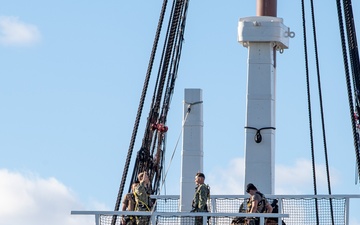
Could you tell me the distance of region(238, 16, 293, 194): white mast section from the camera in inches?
1703

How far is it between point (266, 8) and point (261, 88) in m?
2.25

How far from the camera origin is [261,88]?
43781 millimetres

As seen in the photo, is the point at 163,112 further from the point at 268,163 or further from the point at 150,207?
the point at 150,207

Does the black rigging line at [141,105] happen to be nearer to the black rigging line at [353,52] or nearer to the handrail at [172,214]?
the black rigging line at [353,52]

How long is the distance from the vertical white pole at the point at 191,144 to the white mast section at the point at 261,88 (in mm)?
2641

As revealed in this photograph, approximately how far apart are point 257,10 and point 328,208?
7.52 m

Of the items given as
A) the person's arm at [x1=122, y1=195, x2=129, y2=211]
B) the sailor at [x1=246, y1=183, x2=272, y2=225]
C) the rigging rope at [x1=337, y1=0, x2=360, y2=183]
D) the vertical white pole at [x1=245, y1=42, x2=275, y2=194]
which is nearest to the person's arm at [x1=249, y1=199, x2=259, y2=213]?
the sailor at [x1=246, y1=183, x2=272, y2=225]

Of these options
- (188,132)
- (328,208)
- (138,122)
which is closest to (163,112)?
(138,122)

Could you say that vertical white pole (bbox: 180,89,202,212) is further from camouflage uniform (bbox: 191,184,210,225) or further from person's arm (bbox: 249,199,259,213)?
person's arm (bbox: 249,199,259,213)

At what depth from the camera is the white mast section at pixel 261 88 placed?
43.2 meters

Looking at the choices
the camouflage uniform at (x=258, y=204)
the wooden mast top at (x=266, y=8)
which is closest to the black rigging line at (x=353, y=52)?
the wooden mast top at (x=266, y=8)

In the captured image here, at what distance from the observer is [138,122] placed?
144ft

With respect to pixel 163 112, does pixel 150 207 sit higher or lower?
lower

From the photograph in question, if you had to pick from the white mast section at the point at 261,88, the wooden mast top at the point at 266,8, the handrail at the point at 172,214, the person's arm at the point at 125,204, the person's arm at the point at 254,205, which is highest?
the wooden mast top at the point at 266,8
